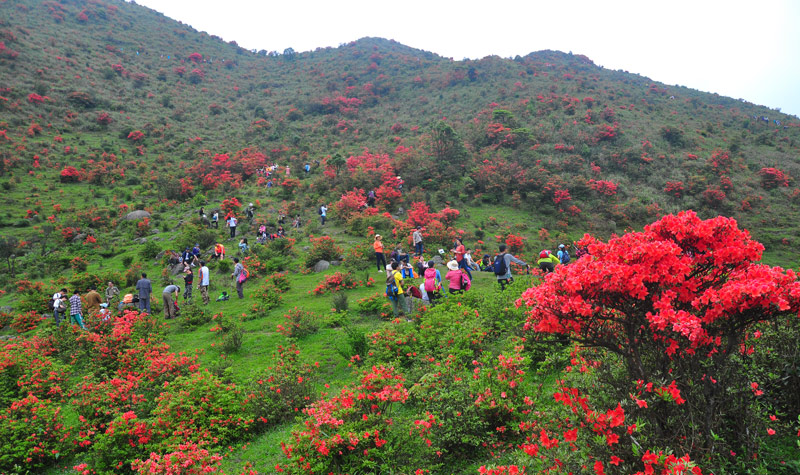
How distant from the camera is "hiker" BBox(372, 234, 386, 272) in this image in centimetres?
1566

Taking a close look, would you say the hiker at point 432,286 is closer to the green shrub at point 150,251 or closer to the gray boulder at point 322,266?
the gray boulder at point 322,266

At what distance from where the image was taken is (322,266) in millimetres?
17500

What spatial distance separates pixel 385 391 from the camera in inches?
190

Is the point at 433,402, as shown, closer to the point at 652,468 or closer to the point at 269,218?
the point at 652,468

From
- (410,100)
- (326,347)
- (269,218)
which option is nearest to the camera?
(326,347)

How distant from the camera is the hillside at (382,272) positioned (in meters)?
3.67

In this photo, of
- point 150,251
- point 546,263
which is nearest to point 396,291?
point 546,263

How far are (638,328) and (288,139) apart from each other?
4385 centimetres

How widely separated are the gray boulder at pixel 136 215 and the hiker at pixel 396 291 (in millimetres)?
22212

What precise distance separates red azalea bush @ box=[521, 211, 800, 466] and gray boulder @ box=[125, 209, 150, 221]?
91.9ft

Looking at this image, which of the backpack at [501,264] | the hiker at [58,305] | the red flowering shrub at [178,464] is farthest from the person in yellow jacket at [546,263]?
the hiker at [58,305]

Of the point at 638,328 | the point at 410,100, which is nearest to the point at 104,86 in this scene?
the point at 410,100

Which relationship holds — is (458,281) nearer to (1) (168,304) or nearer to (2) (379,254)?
(2) (379,254)

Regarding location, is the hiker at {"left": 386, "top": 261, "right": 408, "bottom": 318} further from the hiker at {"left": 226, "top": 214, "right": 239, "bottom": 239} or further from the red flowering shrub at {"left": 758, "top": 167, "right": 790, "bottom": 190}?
the red flowering shrub at {"left": 758, "top": 167, "right": 790, "bottom": 190}
